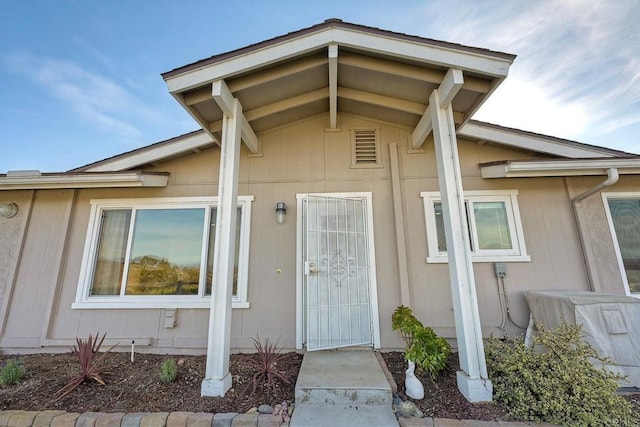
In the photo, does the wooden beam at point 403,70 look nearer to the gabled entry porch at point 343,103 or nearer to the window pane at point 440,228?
the gabled entry porch at point 343,103

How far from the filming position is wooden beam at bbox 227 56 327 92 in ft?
10.6

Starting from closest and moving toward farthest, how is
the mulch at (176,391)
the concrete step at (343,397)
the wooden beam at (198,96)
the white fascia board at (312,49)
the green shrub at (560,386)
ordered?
the green shrub at (560,386), the concrete step at (343,397), the mulch at (176,391), the white fascia board at (312,49), the wooden beam at (198,96)

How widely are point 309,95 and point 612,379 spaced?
4488 millimetres

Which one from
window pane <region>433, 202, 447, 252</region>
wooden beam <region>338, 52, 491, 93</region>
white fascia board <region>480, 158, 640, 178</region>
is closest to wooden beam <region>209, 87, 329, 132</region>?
wooden beam <region>338, 52, 491, 93</region>

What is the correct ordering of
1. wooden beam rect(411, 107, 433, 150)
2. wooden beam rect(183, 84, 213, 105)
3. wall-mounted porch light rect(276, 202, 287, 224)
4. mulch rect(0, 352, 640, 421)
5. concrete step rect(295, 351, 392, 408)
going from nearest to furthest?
mulch rect(0, 352, 640, 421) < concrete step rect(295, 351, 392, 408) < wooden beam rect(183, 84, 213, 105) < wooden beam rect(411, 107, 433, 150) < wall-mounted porch light rect(276, 202, 287, 224)

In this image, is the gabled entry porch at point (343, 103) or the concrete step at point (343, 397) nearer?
the concrete step at point (343, 397)

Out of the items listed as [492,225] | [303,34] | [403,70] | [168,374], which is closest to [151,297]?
[168,374]

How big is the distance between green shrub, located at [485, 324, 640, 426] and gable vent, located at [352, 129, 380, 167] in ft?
9.94

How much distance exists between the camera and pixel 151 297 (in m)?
4.07

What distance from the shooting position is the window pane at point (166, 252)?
414 cm

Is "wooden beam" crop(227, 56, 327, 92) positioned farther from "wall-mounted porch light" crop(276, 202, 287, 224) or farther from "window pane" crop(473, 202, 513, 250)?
"window pane" crop(473, 202, 513, 250)

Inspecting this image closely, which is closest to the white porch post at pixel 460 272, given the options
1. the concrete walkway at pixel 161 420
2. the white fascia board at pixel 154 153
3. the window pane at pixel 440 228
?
the concrete walkway at pixel 161 420

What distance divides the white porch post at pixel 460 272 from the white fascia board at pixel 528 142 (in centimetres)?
103

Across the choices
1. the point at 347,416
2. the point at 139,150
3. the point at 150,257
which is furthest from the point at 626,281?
the point at 139,150
